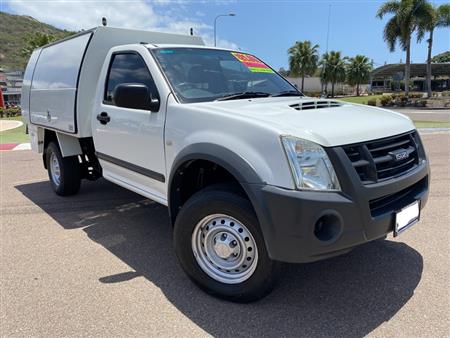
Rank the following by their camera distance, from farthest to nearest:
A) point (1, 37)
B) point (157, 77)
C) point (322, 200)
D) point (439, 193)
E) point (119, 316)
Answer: point (1, 37) → point (439, 193) → point (157, 77) → point (119, 316) → point (322, 200)

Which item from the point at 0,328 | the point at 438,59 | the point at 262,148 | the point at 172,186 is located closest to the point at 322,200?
the point at 262,148

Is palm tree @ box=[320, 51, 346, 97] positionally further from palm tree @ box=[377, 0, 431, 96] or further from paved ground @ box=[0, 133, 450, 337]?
paved ground @ box=[0, 133, 450, 337]

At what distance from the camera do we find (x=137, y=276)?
11.4ft

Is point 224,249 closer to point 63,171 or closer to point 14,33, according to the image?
point 63,171

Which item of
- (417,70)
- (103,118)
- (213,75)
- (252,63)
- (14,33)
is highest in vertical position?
(14,33)

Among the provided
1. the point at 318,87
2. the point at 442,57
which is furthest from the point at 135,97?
the point at 442,57

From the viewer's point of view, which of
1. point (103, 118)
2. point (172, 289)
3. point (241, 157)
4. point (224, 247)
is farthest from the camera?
point (103, 118)

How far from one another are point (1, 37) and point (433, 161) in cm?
15295

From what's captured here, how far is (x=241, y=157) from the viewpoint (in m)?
2.69

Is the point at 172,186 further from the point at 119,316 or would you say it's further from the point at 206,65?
the point at 206,65

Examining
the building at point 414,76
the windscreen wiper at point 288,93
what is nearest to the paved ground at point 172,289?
the windscreen wiper at point 288,93

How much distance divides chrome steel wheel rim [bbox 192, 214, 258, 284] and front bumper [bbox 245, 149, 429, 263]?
1.01 ft

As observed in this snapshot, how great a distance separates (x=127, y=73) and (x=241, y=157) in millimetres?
2059

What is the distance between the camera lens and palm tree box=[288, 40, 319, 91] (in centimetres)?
6147
